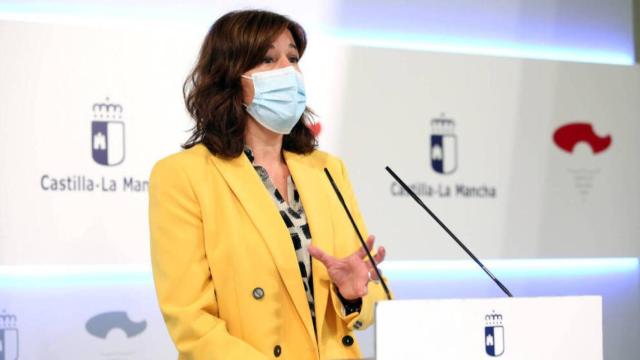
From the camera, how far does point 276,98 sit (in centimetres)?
215

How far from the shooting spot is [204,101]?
2.19 metres

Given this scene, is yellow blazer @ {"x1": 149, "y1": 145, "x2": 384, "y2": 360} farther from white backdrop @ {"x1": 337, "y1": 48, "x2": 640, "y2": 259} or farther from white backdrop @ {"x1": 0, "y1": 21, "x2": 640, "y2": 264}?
white backdrop @ {"x1": 337, "y1": 48, "x2": 640, "y2": 259}

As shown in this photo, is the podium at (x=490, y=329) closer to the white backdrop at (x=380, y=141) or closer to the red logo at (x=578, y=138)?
the white backdrop at (x=380, y=141)

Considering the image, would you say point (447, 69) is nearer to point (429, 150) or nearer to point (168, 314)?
point (429, 150)

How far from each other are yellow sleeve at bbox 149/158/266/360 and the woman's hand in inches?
10.6

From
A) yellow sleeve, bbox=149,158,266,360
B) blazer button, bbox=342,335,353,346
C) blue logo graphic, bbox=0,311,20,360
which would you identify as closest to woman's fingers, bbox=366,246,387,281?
blazer button, bbox=342,335,353,346

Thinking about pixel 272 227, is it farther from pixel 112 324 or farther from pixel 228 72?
pixel 112 324

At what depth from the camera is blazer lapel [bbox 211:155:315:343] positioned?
201cm

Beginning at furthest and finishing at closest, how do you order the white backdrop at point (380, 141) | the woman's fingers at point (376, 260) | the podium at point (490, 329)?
the white backdrop at point (380, 141) → the woman's fingers at point (376, 260) → the podium at point (490, 329)

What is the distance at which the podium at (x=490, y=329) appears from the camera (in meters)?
1.45

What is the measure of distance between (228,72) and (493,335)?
3.45 feet

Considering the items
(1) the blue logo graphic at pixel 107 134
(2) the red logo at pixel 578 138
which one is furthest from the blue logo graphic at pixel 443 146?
(1) the blue logo graphic at pixel 107 134

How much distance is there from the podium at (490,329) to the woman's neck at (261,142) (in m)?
0.87

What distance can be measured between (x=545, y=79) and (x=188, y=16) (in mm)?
1811
